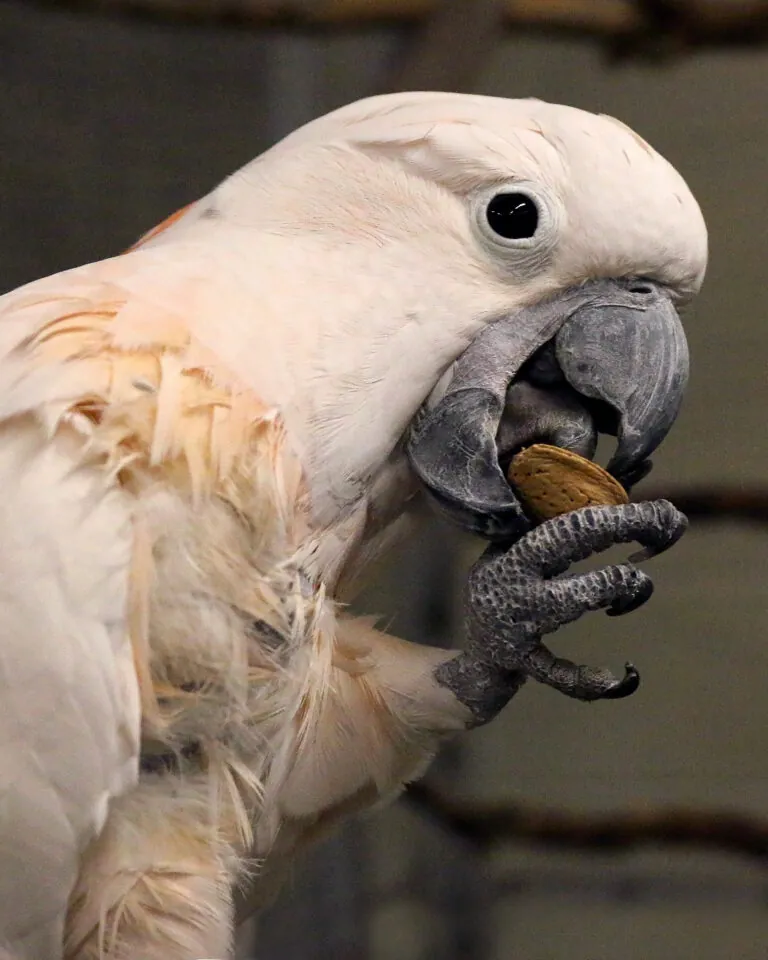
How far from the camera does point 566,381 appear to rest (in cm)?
97

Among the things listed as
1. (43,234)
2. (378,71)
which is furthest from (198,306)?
(378,71)

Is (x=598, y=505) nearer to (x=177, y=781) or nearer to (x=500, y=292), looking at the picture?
(x=500, y=292)

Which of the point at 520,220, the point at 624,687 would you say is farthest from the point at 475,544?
the point at 520,220

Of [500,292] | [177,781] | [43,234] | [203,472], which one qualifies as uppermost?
[500,292]

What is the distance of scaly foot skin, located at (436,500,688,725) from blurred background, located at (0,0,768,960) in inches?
22.4

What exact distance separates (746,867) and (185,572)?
1.55 metres

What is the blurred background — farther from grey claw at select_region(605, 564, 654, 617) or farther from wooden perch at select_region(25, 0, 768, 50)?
grey claw at select_region(605, 564, 654, 617)

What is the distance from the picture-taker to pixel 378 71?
5.70 ft

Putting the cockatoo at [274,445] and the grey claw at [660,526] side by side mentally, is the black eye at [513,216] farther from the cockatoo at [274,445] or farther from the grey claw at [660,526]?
the grey claw at [660,526]

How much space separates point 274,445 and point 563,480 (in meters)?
0.27

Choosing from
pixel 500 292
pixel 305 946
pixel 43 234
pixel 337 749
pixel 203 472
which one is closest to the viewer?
pixel 203 472

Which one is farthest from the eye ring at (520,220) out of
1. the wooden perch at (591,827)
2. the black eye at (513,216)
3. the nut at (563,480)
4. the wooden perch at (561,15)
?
the wooden perch at (591,827)

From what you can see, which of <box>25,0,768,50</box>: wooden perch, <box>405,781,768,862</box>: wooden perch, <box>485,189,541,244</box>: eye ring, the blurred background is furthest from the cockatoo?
<box>405,781,768,862</box>: wooden perch

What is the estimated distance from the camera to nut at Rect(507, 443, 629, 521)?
3.01ft
